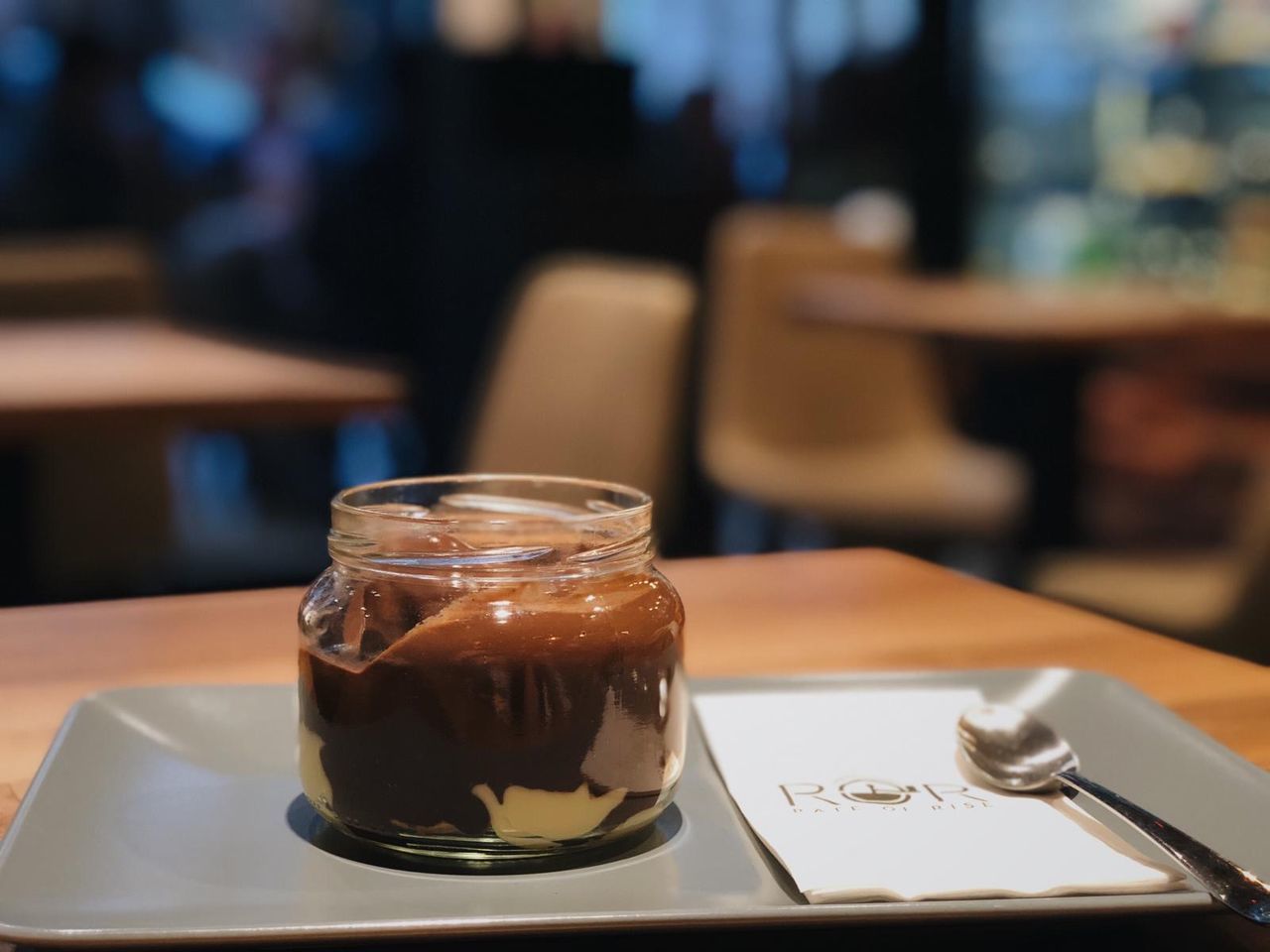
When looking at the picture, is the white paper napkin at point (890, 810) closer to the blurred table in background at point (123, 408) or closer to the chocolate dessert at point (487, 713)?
the chocolate dessert at point (487, 713)

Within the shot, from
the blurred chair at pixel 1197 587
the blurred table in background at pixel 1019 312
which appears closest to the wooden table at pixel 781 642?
the blurred chair at pixel 1197 587

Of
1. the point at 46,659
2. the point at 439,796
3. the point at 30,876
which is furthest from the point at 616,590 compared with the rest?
the point at 46,659

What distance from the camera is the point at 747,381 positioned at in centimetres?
354

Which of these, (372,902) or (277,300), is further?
(277,300)

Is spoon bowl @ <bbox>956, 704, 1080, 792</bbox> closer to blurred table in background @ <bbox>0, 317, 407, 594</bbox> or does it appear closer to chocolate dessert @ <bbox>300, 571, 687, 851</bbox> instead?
chocolate dessert @ <bbox>300, 571, 687, 851</bbox>

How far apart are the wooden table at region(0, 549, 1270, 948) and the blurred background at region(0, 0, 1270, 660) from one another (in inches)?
32.5

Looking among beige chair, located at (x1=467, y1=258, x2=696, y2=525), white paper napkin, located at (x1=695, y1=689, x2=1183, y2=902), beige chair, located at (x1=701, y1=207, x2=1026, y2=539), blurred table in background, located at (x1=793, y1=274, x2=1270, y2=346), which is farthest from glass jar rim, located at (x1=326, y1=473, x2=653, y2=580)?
beige chair, located at (x1=701, y1=207, x2=1026, y2=539)

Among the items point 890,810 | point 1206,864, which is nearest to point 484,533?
point 890,810

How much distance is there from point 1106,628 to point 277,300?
4676 millimetres

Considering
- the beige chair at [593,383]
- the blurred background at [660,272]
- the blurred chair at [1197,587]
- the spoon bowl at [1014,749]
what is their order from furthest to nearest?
the blurred background at [660,272]
the beige chair at [593,383]
the blurred chair at [1197,587]
the spoon bowl at [1014,749]

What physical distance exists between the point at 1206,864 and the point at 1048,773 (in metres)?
0.11

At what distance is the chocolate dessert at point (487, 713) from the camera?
21.8 inches

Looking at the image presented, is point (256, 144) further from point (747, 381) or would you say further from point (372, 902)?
point (372, 902)

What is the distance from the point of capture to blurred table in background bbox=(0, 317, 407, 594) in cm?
179
